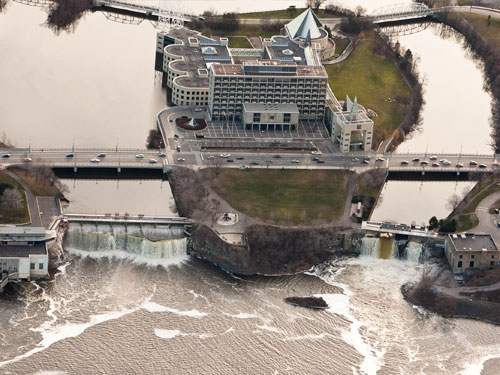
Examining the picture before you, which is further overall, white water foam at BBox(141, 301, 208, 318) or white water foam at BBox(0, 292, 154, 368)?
white water foam at BBox(141, 301, 208, 318)

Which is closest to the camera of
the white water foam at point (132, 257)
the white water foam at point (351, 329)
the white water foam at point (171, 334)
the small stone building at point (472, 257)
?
the white water foam at point (351, 329)

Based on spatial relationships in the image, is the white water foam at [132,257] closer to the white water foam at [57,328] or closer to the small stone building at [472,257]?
the white water foam at [57,328]

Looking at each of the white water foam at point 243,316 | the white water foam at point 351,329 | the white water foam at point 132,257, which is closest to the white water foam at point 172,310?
the white water foam at point 243,316

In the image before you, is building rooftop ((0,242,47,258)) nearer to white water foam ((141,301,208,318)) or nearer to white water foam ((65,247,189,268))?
white water foam ((65,247,189,268))

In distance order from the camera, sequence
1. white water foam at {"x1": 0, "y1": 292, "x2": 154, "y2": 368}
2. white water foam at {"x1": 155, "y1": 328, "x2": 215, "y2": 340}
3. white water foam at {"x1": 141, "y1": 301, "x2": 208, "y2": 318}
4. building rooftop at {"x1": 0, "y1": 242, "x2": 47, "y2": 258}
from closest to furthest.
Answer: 1. white water foam at {"x1": 0, "y1": 292, "x2": 154, "y2": 368}
2. white water foam at {"x1": 155, "y1": 328, "x2": 215, "y2": 340}
3. white water foam at {"x1": 141, "y1": 301, "x2": 208, "y2": 318}
4. building rooftop at {"x1": 0, "y1": 242, "x2": 47, "y2": 258}

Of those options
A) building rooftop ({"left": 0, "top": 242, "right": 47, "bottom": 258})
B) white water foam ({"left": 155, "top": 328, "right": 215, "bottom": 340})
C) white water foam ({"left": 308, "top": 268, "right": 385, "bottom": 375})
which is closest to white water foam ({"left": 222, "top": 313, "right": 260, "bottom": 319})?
white water foam ({"left": 155, "top": 328, "right": 215, "bottom": 340})

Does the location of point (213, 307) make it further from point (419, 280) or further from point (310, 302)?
point (419, 280)

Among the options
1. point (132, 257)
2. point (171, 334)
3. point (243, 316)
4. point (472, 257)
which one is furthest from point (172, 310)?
point (472, 257)

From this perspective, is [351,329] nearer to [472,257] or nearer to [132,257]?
[472,257]

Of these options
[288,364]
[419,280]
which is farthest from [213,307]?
[419,280]
